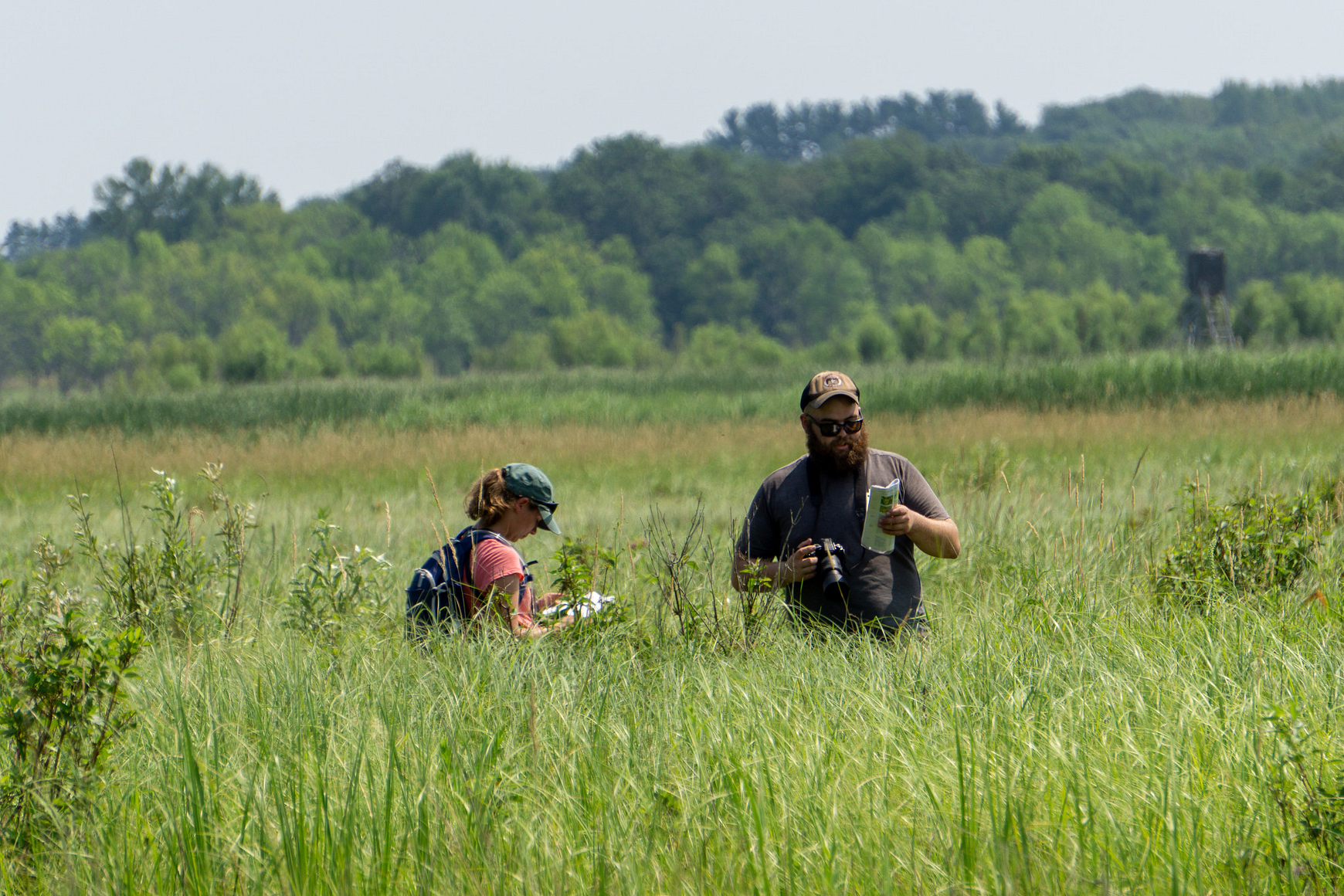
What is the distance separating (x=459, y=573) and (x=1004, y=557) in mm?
3157

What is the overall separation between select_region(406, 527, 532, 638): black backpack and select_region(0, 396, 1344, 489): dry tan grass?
11012 millimetres

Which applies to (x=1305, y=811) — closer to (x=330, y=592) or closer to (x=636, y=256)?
(x=330, y=592)

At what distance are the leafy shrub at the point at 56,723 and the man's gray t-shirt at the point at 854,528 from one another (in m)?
2.23

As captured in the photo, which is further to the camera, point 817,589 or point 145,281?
point 145,281

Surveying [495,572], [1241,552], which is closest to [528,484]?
[495,572]

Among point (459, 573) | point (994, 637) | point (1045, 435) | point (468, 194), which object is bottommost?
point (1045, 435)

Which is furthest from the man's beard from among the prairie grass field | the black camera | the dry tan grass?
the dry tan grass

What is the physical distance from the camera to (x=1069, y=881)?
2.39m

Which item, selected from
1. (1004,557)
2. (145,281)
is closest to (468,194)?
(145,281)

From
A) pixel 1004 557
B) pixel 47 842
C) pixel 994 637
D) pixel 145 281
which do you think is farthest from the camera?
pixel 145 281

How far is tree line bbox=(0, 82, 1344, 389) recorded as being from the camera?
94.5 metres

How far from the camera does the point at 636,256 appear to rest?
115188mm

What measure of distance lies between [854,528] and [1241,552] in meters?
1.97

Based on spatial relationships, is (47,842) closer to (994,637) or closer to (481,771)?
(481,771)
